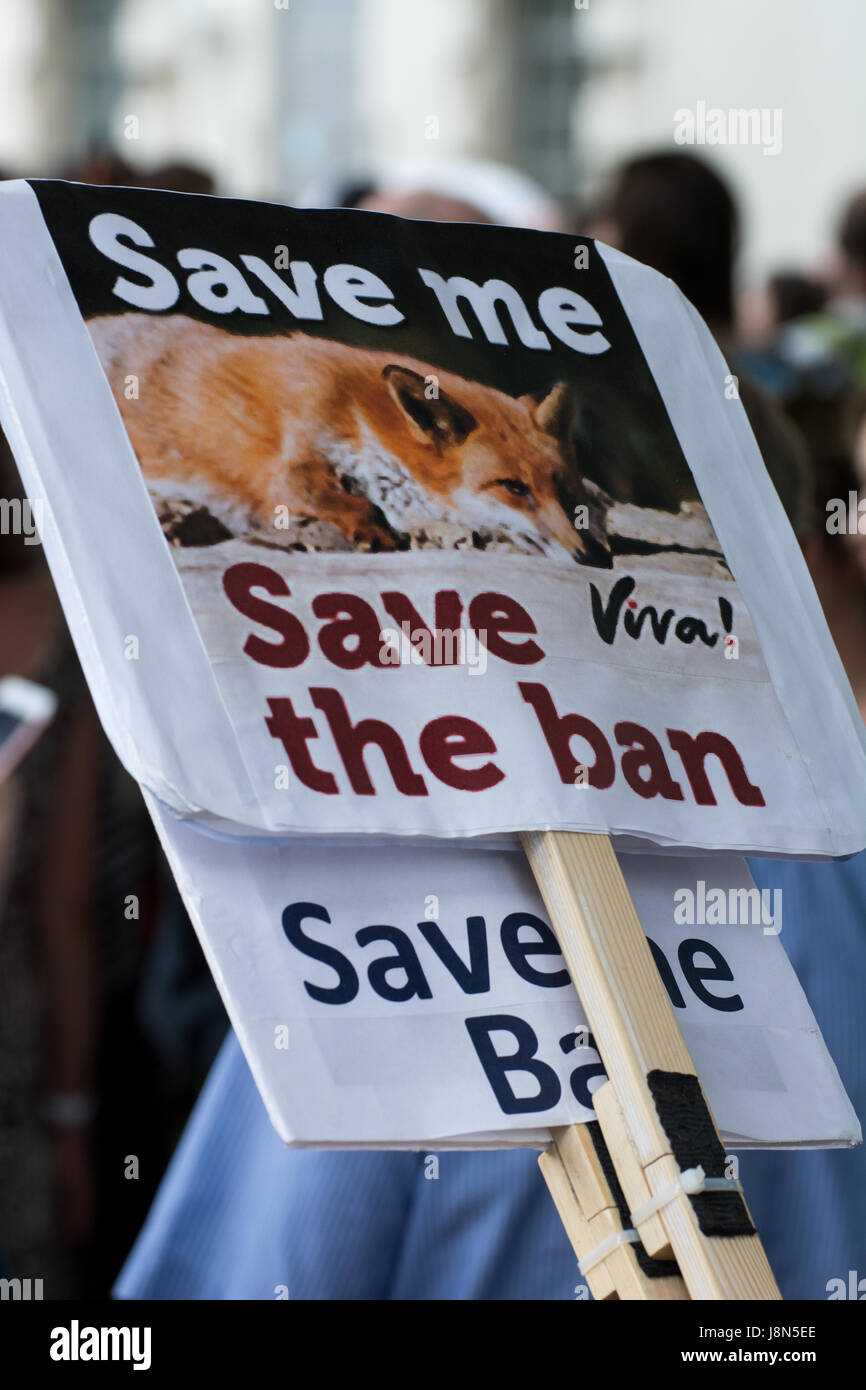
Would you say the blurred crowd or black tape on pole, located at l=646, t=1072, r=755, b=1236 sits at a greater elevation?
black tape on pole, located at l=646, t=1072, r=755, b=1236

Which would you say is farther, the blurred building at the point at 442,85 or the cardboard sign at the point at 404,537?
the blurred building at the point at 442,85

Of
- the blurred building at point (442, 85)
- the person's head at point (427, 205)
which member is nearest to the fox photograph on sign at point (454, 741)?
the person's head at point (427, 205)

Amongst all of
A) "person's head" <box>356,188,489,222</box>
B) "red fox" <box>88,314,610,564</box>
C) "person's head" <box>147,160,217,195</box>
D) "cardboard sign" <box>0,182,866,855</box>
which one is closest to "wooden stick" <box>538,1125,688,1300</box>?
"cardboard sign" <box>0,182,866,855</box>

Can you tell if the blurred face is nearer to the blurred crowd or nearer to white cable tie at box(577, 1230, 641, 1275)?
the blurred crowd

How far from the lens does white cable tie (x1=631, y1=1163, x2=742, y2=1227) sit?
2.59ft

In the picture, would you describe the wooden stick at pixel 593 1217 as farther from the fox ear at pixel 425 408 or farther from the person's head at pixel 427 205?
the person's head at pixel 427 205

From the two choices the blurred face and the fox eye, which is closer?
the fox eye

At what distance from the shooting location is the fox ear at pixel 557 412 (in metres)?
1.00

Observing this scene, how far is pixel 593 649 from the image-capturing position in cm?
95

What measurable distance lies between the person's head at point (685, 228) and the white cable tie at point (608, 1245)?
199 centimetres

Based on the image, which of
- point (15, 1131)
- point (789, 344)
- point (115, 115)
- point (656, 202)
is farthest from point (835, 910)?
point (115, 115)

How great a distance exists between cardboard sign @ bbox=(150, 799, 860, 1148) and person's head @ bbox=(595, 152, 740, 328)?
184cm

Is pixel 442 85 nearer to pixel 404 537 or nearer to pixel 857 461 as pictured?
pixel 857 461

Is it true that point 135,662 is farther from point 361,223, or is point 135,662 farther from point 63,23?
point 63,23
